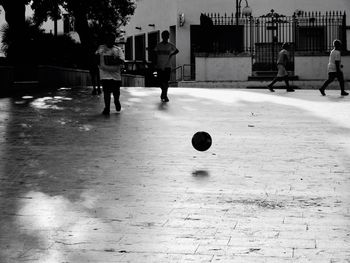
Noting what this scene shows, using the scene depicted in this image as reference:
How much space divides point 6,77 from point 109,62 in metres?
9.46

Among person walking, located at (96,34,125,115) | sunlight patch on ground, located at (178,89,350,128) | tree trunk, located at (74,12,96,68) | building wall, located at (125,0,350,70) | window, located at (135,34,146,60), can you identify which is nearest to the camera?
sunlight patch on ground, located at (178,89,350,128)

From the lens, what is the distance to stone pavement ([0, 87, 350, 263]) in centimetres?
541

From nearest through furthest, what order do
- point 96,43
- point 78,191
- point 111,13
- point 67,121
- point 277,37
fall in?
point 78,191, point 67,121, point 111,13, point 96,43, point 277,37

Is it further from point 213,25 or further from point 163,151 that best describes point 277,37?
point 163,151

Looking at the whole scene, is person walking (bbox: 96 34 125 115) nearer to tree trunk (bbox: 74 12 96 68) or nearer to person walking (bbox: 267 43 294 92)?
person walking (bbox: 267 43 294 92)

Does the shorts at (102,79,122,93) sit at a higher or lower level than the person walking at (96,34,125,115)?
lower

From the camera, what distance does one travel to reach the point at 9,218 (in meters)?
6.41

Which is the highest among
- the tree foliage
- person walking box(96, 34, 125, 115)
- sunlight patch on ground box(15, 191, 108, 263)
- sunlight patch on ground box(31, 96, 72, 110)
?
the tree foliage

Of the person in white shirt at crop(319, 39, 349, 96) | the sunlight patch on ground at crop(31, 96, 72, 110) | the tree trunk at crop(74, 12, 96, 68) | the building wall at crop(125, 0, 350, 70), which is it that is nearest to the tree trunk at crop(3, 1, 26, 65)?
the tree trunk at crop(74, 12, 96, 68)

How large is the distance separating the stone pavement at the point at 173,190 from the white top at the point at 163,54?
4.14 metres

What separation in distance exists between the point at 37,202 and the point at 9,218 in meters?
0.67

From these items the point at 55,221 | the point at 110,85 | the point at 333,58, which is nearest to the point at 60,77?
the point at 333,58

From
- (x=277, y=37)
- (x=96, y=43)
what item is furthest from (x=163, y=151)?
(x=277, y=37)

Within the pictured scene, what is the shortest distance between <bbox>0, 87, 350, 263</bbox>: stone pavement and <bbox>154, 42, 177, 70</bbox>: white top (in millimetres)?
4144
